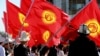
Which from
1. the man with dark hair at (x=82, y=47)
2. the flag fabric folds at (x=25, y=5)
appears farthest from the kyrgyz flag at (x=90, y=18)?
the man with dark hair at (x=82, y=47)

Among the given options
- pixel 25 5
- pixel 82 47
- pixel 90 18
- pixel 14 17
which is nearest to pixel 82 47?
pixel 82 47

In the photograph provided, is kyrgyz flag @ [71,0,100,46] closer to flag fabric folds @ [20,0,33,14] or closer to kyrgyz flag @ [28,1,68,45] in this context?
kyrgyz flag @ [28,1,68,45]

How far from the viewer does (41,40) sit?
57.5ft

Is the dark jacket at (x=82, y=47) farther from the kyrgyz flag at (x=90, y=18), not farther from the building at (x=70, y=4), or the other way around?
the building at (x=70, y=4)

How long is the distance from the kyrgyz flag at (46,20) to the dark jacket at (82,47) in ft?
19.4

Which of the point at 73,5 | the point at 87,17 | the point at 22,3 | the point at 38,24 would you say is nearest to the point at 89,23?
the point at 87,17

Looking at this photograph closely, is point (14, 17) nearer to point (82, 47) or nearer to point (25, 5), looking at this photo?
point (25, 5)

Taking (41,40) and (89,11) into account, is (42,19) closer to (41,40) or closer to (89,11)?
(41,40)

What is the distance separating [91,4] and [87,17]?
1.36 ft

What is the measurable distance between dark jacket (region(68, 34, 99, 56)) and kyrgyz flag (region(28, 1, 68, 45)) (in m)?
5.90

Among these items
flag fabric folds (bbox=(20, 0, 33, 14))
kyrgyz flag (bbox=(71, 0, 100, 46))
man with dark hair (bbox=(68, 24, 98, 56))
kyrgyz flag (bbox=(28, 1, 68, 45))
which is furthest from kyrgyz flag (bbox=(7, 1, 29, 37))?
man with dark hair (bbox=(68, 24, 98, 56))

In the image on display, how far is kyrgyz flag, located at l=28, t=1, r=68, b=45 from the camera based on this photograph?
17.1 m

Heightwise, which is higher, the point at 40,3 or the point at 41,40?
the point at 40,3

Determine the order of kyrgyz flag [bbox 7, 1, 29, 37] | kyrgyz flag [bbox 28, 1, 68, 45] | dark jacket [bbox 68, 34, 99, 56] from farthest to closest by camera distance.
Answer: kyrgyz flag [bbox 7, 1, 29, 37] → kyrgyz flag [bbox 28, 1, 68, 45] → dark jacket [bbox 68, 34, 99, 56]
